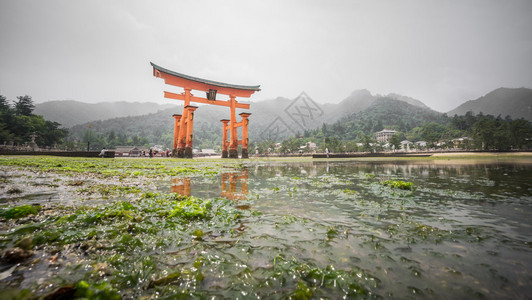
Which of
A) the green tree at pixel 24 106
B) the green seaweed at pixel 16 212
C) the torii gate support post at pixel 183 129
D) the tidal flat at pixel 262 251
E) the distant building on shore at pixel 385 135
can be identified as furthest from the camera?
the distant building on shore at pixel 385 135

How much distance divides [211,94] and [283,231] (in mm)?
26121

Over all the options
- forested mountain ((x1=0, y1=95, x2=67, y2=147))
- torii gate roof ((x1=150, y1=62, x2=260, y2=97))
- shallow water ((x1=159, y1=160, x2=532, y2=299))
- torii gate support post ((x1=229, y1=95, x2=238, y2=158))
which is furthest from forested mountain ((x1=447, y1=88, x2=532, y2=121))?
forested mountain ((x1=0, y1=95, x2=67, y2=147))

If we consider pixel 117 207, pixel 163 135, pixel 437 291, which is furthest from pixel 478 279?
pixel 163 135

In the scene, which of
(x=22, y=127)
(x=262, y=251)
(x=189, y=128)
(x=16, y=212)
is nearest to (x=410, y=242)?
(x=262, y=251)

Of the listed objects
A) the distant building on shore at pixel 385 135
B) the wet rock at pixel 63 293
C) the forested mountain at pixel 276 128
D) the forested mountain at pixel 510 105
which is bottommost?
the wet rock at pixel 63 293

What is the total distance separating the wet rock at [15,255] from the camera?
1202mm

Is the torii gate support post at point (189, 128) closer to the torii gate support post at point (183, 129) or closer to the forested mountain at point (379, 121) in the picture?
the torii gate support post at point (183, 129)

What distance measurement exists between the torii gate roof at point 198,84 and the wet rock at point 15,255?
23.7 meters

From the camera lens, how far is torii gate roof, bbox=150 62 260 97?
70.9ft

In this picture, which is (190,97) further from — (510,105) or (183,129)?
(510,105)

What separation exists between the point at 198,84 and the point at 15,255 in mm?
25787

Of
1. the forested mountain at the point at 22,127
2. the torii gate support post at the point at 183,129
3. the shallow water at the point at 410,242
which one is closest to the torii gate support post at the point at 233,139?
the torii gate support post at the point at 183,129

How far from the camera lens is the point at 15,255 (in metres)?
1.21

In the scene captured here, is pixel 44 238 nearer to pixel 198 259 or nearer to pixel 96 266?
pixel 96 266
